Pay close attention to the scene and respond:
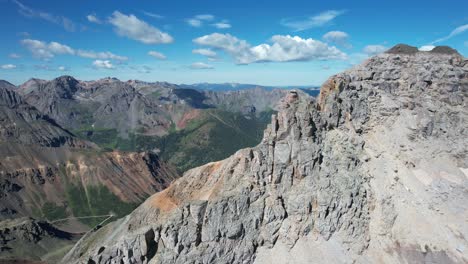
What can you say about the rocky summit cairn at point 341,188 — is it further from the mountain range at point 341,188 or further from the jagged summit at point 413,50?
the jagged summit at point 413,50

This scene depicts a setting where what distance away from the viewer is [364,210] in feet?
317

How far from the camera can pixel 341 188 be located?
322ft

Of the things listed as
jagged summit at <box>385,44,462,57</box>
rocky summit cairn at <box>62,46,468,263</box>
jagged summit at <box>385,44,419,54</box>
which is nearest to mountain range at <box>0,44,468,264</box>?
rocky summit cairn at <box>62,46,468,263</box>

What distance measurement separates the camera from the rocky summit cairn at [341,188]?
93.8 metres

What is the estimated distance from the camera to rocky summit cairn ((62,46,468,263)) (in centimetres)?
Result: 9375

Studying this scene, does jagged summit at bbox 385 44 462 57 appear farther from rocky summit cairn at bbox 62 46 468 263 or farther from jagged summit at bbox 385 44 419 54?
rocky summit cairn at bbox 62 46 468 263

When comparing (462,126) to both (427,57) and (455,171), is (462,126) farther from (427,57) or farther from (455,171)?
(427,57)

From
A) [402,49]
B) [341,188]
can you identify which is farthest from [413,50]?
[341,188]

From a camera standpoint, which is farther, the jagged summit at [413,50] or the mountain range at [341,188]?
the jagged summit at [413,50]

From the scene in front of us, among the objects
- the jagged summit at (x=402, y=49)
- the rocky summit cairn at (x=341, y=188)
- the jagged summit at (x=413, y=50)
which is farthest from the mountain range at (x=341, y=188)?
the jagged summit at (x=402, y=49)

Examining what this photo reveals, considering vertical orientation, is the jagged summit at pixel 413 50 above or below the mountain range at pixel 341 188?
above

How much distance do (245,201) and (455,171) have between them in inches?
2179

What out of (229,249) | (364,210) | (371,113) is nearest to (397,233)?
(364,210)

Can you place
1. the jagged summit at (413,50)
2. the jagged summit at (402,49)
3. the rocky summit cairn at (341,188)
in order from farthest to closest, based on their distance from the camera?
the jagged summit at (402,49) < the jagged summit at (413,50) < the rocky summit cairn at (341,188)
